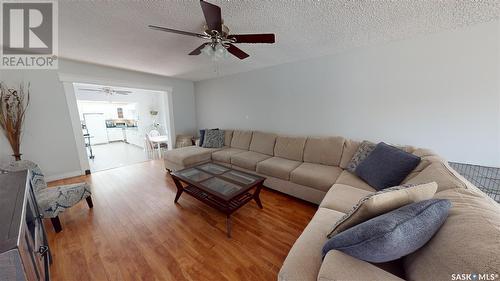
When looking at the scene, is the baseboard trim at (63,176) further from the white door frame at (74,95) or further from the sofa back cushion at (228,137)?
the sofa back cushion at (228,137)

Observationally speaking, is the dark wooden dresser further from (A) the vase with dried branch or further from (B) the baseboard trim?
(B) the baseboard trim

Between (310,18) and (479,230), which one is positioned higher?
(310,18)

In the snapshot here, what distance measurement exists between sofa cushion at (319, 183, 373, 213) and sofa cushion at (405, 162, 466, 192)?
1.58ft

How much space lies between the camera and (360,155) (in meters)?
2.20

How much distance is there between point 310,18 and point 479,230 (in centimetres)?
192

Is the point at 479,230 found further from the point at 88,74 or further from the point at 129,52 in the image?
the point at 88,74

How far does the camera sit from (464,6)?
1505 mm

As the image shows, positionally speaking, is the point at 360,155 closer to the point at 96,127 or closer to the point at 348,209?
the point at 348,209

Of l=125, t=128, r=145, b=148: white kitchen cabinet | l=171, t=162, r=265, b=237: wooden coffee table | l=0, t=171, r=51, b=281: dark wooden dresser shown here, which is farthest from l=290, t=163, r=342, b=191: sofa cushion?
l=125, t=128, r=145, b=148: white kitchen cabinet

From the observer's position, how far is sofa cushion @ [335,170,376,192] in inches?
72.6

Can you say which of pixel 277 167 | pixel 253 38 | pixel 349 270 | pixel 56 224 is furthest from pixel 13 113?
pixel 349 270

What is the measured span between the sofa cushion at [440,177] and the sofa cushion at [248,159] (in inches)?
78.9

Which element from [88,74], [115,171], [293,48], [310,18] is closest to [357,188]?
[310,18]

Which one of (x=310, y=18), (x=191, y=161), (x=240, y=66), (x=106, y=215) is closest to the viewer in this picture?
(x=310, y=18)
